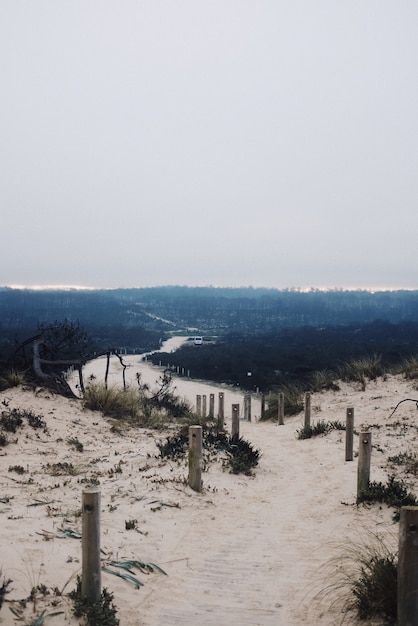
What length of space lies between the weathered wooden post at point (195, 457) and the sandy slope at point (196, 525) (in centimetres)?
17

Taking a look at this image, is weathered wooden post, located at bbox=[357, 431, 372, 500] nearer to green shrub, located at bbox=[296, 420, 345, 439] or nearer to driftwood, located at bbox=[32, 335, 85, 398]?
green shrub, located at bbox=[296, 420, 345, 439]

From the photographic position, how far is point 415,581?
3367 millimetres

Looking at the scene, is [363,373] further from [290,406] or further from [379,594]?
[379,594]

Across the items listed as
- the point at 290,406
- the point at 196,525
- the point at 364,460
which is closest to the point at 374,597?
the point at 196,525

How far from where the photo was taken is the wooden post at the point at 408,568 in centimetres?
336

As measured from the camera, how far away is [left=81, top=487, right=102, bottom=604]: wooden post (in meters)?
3.78

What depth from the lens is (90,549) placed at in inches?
148

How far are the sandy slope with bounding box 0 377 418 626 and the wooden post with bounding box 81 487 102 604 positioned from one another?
0.20 meters

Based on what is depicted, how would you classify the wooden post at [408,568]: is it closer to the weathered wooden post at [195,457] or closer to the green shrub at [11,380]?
the weathered wooden post at [195,457]

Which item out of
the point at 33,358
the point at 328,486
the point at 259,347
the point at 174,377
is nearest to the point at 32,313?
the point at 259,347

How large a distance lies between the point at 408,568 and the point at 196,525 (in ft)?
11.4

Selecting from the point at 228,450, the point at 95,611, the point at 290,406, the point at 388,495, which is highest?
the point at 95,611

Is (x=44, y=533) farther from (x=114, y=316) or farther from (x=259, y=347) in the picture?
(x=114, y=316)

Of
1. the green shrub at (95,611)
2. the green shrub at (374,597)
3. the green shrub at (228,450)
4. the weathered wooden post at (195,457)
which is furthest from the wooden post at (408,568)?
the green shrub at (228,450)
